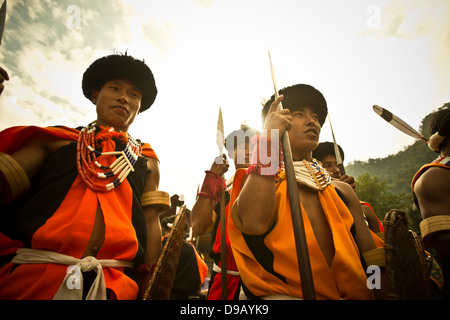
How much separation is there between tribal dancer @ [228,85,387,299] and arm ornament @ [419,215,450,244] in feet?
2.67

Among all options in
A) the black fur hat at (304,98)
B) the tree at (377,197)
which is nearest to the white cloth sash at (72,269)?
the black fur hat at (304,98)

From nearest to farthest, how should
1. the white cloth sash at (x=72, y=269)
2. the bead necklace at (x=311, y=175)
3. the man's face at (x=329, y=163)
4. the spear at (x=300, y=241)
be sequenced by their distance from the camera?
the spear at (x=300, y=241) < the white cloth sash at (x=72, y=269) < the bead necklace at (x=311, y=175) < the man's face at (x=329, y=163)

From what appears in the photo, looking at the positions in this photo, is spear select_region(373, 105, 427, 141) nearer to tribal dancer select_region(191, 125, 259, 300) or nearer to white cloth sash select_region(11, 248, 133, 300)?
tribal dancer select_region(191, 125, 259, 300)

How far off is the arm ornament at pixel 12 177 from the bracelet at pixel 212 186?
87.9 inches

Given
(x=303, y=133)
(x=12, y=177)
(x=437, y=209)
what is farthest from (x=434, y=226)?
(x=12, y=177)

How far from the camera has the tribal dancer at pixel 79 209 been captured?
4.77 ft

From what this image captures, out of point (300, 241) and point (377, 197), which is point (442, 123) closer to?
point (300, 241)

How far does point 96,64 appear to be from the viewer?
9.80 feet

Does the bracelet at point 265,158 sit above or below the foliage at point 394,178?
below

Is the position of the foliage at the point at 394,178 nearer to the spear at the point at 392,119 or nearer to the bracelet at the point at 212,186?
the spear at the point at 392,119

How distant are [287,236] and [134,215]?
1.32 meters

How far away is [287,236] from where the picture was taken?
72.3 inches

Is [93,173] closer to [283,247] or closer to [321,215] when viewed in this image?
[283,247]
